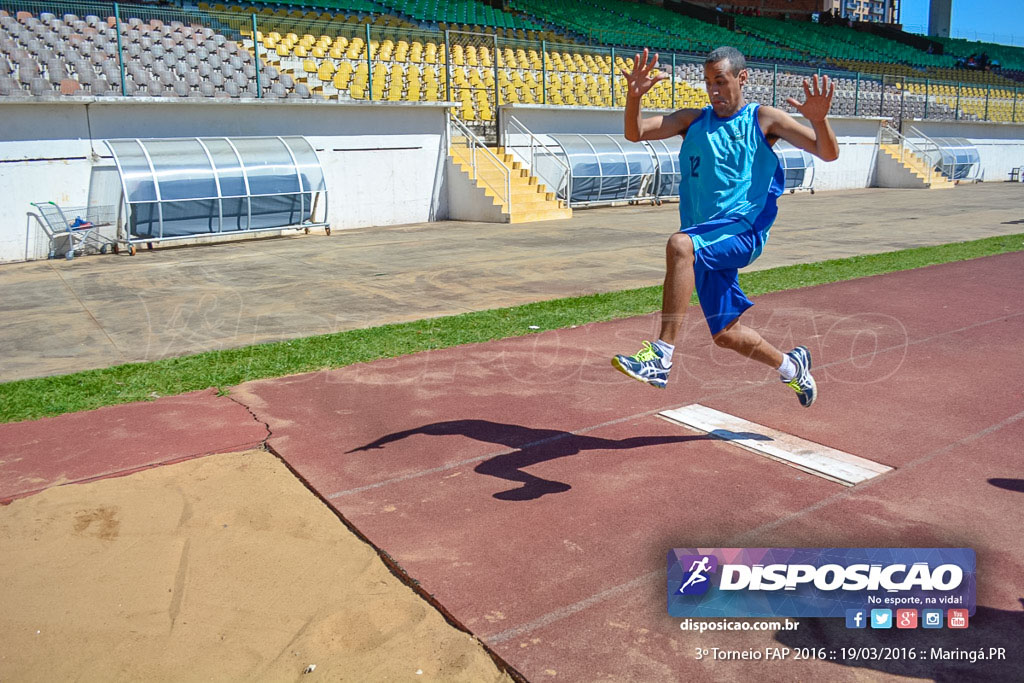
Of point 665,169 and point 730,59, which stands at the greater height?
point 730,59

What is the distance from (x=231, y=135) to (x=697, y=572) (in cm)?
1791

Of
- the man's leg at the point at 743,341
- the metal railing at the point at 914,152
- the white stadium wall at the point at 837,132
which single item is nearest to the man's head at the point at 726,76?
the man's leg at the point at 743,341

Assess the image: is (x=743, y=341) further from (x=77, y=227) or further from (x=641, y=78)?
(x=77, y=227)

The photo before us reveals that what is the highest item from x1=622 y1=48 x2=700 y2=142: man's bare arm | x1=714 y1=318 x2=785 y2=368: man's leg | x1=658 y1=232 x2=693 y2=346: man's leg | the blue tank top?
x1=622 y1=48 x2=700 y2=142: man's bare arm

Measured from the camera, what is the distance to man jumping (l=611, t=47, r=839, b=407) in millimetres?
4637

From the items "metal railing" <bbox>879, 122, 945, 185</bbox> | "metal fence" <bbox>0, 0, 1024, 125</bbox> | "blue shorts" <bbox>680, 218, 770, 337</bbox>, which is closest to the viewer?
"blue shorts" <bbox>680, 218, 770, 337</bbox>

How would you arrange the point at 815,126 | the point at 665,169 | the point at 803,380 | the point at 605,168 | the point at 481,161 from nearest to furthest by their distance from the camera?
the point at 815,126 < the point at 803,380 < the point at 481,161 < the point at 605,168 < the point at 665,169

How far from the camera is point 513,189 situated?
22594 millimetres

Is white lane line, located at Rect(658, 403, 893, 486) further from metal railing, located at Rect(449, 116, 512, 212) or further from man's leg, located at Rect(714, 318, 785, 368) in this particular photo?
metal railing, located at Rect(449, 116, 512, 212)

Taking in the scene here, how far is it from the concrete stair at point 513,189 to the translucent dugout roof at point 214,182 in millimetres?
4626

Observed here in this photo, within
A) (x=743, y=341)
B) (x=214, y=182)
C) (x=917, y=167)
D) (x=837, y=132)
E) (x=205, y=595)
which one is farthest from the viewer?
(x=917, y=167)

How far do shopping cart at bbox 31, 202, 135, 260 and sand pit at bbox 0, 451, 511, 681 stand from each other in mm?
13289

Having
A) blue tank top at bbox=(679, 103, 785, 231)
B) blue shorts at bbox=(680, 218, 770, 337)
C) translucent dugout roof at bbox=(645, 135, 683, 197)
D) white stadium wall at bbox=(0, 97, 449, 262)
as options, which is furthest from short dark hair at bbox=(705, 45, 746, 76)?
translucent dugout roof at bbox=(645, 135, 683, 197)

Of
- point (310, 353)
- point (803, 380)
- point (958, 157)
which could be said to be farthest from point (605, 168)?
point (958, 157)
